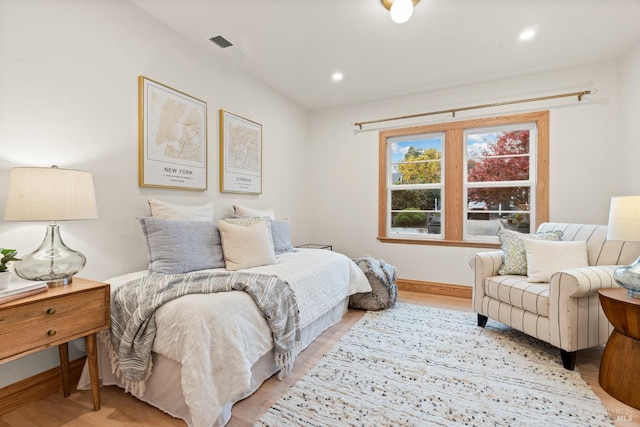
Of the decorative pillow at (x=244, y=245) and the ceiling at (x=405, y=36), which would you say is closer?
the ceiling at (x=405, y=36)

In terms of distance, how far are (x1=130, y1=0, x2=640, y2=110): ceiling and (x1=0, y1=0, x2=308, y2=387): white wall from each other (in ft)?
0.95

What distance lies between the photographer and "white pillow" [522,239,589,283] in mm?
2264

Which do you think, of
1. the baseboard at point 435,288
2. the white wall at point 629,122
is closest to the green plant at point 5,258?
the baseboard at point 435,288

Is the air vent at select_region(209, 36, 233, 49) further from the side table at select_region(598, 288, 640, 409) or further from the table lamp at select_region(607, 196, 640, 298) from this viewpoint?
the side table at select_region(598, 288, 640, 409)

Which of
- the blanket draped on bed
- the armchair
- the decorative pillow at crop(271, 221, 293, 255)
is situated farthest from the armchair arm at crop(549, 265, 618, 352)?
the decorative pillow at crop(271, 221, 293, 255)

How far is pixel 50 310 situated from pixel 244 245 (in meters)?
1.19

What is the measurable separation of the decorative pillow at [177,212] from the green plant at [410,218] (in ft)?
8.10

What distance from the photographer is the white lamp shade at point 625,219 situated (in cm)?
176

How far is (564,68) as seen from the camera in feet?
10.2

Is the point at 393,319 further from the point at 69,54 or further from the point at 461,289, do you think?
the point at 69,54

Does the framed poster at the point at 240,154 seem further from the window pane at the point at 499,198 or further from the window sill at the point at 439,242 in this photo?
the window pane at the point at 499,198

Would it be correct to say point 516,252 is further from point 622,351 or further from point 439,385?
point 439,385

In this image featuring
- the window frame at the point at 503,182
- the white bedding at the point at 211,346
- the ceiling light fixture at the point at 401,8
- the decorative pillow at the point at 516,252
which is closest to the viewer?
the white bedding at the point at 211,346

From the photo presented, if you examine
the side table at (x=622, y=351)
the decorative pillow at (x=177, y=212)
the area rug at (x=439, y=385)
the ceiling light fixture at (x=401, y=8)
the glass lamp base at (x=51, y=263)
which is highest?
the ceiling light fixture at (x=401, y=8)
